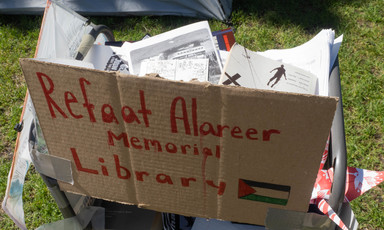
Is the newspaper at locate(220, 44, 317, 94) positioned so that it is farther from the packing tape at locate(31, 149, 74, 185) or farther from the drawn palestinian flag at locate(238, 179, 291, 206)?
the packing tape at locate(31, 149, 74, 185)

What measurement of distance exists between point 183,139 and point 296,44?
1.69 meters

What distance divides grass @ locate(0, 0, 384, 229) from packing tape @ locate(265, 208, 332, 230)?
882 mm

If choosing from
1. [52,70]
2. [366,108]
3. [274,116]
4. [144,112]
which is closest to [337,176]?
[274,116]

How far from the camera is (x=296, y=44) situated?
7.75 feet

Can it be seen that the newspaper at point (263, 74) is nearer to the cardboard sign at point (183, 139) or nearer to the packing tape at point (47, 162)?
the cardboard sign at point (183, 139)

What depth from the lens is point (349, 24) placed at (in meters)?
2.45

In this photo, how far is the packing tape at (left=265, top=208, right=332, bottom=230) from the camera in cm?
92

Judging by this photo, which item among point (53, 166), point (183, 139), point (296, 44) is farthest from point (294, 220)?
point (296, 44)

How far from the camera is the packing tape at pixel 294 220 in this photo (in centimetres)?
92

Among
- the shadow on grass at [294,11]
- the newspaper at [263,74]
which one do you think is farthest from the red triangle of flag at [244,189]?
the shadow on grass at [294,11]

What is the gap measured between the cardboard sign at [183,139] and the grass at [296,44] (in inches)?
37.1

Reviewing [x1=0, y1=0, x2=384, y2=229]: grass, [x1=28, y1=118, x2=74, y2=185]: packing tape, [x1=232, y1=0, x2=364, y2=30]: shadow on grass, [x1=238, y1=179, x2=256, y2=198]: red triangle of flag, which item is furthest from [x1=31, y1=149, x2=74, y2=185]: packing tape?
[x1=232, y1=0, x2=364, y2=30]: shadow on grass

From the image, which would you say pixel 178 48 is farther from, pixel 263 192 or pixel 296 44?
pixel 296 44

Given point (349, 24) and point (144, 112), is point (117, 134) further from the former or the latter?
point (349, 24)
